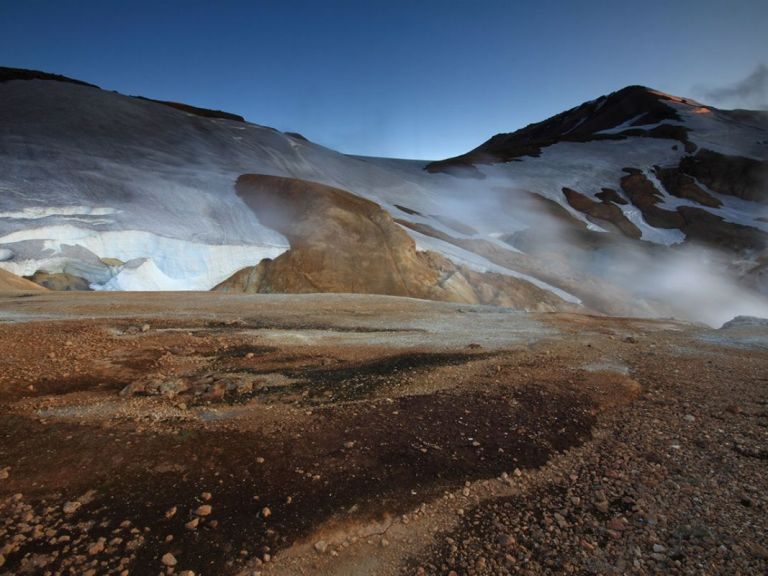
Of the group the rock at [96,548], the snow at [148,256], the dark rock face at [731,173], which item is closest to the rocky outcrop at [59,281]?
the snow at [148,256]

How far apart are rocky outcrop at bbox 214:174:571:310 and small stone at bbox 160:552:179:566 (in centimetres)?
2527

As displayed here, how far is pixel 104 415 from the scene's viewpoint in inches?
265

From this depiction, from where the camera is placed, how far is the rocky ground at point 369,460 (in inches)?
167

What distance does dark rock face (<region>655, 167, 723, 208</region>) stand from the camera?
244ft

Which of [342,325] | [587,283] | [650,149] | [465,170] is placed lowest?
[587,283]

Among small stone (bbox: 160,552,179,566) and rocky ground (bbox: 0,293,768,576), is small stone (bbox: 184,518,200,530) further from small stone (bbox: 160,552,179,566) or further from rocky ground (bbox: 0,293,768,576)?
small stone (bbox: 160,552,179,566)

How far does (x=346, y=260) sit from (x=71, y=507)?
94.2ft

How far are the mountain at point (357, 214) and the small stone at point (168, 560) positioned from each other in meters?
23.8

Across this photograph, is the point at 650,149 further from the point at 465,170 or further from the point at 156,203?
the point at 156,203

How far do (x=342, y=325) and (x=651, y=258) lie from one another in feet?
166

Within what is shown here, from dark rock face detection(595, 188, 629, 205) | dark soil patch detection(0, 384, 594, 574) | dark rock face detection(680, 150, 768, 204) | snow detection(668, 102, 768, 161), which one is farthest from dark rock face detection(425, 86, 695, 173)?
dark soil patch detection(0, 384, 594, 574)

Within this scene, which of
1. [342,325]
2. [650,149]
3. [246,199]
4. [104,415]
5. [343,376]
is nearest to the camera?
[104,415]

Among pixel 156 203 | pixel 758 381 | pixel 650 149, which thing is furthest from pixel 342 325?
pixel 650 149

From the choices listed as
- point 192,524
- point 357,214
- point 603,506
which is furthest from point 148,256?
point 603,506
